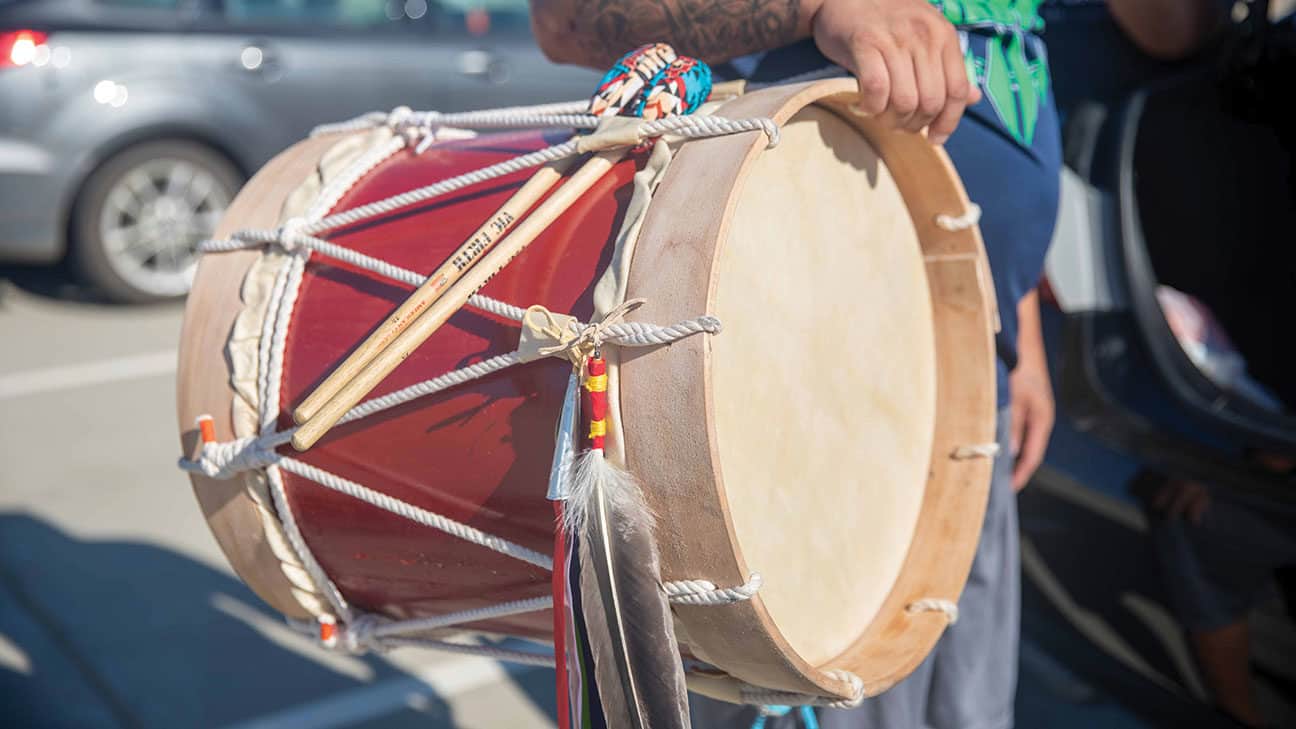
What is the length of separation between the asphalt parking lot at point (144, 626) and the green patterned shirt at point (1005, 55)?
1448mm

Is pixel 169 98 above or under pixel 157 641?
above

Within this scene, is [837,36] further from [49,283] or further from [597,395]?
[49,283]

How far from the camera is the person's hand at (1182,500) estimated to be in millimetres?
1814

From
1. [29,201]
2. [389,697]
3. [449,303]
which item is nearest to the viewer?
[449,303]

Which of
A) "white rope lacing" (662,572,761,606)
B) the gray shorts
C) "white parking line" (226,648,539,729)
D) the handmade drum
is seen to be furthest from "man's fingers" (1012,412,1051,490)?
"white parking line" (226,648,539,729)

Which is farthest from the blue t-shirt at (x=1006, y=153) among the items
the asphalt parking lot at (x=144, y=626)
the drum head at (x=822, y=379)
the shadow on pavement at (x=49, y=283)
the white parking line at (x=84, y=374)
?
the shadow on pavement at (x=49, y=283)

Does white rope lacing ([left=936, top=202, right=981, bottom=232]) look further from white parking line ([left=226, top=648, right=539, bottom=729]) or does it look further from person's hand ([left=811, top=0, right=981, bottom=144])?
white parking line ([left=226, top=648, right=539, bottom=729])

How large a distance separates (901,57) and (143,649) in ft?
6.74

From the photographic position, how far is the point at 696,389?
0.91 metres

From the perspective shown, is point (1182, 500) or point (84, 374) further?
point (84, 374)

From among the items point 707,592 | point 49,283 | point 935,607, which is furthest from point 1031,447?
point 49,283

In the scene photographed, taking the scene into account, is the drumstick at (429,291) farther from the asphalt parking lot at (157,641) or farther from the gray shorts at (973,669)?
the asphalt parking lot at (157,641)

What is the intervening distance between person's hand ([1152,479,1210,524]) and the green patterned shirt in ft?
2.33

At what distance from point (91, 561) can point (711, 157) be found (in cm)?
237
